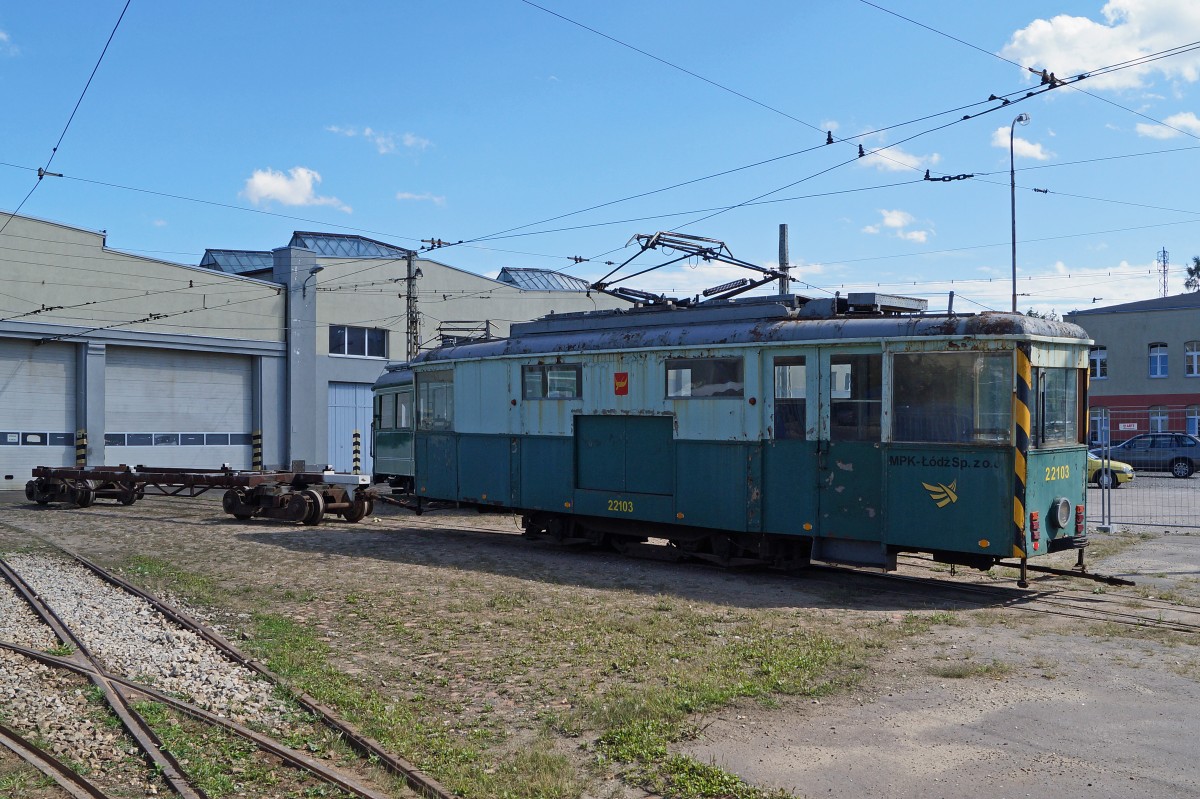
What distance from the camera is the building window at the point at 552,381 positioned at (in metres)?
14.3

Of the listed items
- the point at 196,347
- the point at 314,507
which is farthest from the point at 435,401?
the point at 196,347

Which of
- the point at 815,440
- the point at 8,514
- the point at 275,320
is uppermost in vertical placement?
the point at 275,320

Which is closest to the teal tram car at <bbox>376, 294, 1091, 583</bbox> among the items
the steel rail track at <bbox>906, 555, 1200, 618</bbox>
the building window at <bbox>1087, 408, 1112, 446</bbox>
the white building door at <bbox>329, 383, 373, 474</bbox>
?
the steel rail track at <bbox>906, 555, 1200, 618</bbox>

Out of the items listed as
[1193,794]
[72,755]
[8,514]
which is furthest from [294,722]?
[8,514]

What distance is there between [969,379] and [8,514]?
20.1 metres

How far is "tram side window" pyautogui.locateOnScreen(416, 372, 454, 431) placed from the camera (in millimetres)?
16672

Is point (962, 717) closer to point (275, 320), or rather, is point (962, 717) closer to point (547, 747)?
point (547, 747)

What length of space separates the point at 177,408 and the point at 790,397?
26755 millimetres

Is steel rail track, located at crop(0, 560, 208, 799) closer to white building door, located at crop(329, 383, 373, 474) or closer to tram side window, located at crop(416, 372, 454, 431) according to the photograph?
tram side window, located at crop(416, 372, 454, 431)

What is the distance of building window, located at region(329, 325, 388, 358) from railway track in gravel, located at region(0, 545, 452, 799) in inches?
1038

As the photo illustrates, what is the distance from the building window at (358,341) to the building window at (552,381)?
78.0ft

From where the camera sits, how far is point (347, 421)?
123 feet

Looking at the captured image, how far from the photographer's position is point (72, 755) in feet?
20.0

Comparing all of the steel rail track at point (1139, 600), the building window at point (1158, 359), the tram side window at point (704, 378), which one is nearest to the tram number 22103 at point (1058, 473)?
the steel rail track at point (1139, 600)
